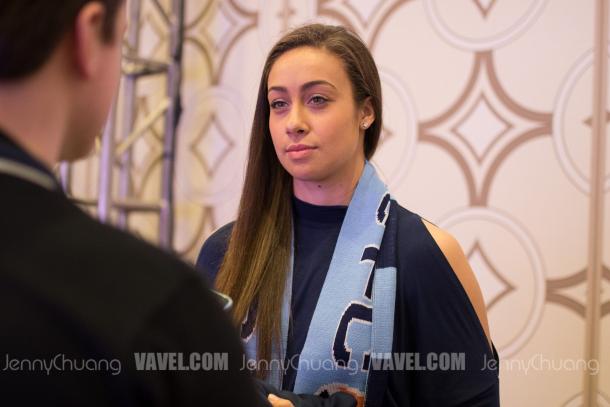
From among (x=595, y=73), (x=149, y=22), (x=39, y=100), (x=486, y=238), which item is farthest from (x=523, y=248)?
(x=149, y=22)

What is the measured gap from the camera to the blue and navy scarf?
1191mm

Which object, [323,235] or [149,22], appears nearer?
[323,235]

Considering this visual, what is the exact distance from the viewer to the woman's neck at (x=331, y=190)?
1.34 metres

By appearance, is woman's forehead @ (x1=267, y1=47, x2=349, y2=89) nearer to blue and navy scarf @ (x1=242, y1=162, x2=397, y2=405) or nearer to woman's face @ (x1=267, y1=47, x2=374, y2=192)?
woman's face @ (x1=267, y1=47, x2=374, y2=192)

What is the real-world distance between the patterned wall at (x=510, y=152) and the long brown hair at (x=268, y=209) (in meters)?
0.67

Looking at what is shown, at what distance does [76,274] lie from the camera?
39 centimetres

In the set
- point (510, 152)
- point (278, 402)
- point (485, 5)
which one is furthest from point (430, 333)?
point (485, 5)

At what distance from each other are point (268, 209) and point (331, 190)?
0.16 meters

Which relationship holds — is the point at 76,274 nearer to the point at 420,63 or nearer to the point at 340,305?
the point at 340,305

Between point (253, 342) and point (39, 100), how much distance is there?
89 centimetres

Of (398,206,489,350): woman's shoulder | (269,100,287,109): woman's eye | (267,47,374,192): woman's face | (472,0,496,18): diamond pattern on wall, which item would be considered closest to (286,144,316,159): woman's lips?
(267,47,374,192): woman's face

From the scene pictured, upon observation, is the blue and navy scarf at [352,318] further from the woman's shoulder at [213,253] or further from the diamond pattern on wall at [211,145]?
the diamond pattern on wall at [211,145]

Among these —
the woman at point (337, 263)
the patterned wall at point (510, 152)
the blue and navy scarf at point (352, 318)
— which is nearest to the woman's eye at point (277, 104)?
the woman at point (337, 263)

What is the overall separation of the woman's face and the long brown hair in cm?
4
